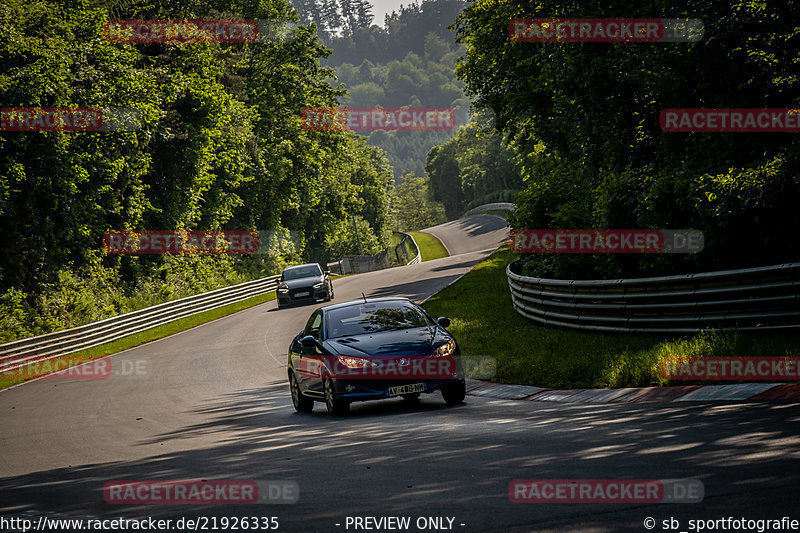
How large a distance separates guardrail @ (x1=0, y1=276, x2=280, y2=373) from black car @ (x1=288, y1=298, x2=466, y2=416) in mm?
16781

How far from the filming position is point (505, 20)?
29562mm

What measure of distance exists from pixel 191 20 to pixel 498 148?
73186 millimetres

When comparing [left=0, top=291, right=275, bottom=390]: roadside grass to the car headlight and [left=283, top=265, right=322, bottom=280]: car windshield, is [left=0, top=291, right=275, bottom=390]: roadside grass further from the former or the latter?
the car headlight

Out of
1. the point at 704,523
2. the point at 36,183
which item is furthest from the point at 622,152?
the point at 36,183

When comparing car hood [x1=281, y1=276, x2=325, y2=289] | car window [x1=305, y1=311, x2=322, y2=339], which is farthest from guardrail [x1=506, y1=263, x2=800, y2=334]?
car hood [x1=281, y1=276, x2=325, y2=289]

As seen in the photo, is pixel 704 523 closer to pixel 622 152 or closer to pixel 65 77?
pixel 622 152

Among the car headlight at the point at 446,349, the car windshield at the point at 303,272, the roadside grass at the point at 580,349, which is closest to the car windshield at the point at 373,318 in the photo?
the car headlight at the point at 446,349

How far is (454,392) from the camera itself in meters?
11.4

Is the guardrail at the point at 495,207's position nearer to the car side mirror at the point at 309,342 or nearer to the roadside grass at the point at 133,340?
the roadside grass at the point at 133,340

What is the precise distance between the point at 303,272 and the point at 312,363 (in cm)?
2390

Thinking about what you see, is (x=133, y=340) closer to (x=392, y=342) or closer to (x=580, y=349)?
(x=580, y=349)

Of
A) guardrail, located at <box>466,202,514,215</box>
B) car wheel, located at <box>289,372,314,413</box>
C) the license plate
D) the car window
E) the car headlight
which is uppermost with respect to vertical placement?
guardrail, located at <box>466,202,514,215</box>

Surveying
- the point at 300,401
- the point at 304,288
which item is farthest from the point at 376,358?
the point at 304,288

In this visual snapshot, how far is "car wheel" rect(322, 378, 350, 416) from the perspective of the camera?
11219 millimetres
